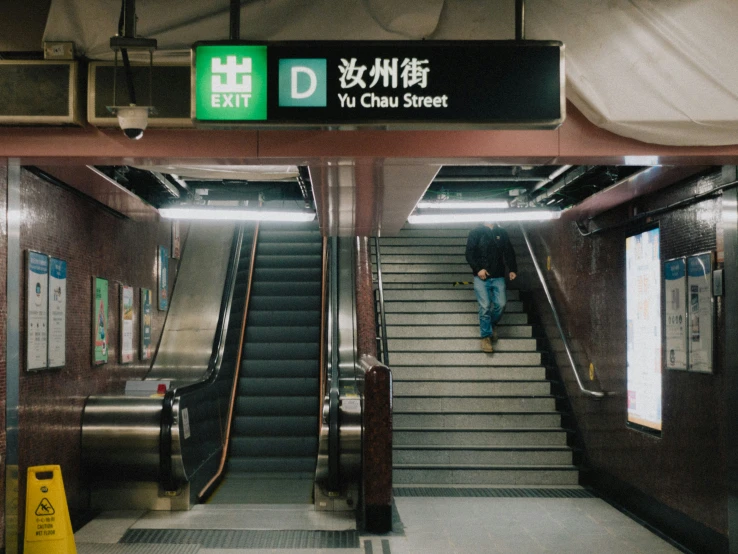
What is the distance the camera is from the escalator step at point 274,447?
8953mm

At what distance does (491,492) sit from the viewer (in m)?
7.74

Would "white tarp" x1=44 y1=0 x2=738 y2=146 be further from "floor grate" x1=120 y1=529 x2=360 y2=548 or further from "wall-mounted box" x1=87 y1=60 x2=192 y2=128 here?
"floor grate" x1=120 y1=529 x2=360 y2=548

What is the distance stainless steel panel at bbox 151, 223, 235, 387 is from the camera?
941 cm

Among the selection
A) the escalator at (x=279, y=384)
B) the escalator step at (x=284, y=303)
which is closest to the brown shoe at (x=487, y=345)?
the escalator at (x=279, y=384)

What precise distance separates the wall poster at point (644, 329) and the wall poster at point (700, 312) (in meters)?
0.63

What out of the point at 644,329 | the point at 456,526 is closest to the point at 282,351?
the point at 456,526

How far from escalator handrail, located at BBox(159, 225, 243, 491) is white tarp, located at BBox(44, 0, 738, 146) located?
377cm

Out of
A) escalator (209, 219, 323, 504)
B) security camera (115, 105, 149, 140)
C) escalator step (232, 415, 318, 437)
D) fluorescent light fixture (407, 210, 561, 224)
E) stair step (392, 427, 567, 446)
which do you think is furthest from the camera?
escalator step (232, 415, 318, 437)

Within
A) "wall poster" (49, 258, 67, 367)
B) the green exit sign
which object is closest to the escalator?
"wall poster" (49, 258, 67, 367)

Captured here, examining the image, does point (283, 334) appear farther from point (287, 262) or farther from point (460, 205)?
point (460, 205)

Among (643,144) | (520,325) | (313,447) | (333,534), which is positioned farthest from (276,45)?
(520,325)

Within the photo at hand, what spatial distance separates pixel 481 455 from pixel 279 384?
2.77 metres

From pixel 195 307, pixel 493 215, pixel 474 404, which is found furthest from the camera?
pixel 195 307

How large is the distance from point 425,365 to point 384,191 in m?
3.54
